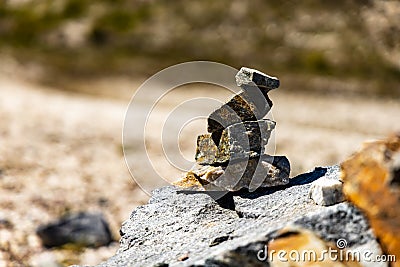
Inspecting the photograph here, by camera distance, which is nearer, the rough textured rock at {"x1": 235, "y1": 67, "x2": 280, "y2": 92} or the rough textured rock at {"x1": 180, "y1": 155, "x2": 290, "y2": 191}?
the rough textured rock at {"x1": 235, "y1": 67, "x2": 280, "y2": 92}

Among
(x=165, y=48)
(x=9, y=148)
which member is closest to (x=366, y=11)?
(x=165, y=48)

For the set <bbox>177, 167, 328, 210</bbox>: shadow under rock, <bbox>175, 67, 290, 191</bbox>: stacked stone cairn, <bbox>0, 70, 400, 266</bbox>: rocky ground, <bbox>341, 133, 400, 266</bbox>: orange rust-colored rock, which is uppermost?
<bbox>0, 70, 400, 266</bbox>: rocky ground

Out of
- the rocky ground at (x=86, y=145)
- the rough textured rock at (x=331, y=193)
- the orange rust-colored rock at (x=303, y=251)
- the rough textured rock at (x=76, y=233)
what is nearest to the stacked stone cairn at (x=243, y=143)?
the rough textured rock at (x=331, y=193)

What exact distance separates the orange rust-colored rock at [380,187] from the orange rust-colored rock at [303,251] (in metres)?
0.45

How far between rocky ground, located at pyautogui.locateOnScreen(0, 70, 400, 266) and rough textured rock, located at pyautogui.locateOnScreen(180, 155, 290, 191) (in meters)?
6.10

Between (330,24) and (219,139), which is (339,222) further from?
(330,24)

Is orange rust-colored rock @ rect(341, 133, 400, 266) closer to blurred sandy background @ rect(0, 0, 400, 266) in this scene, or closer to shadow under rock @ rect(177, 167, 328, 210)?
shadow under rock @ rect(177, 167, 328, 210)

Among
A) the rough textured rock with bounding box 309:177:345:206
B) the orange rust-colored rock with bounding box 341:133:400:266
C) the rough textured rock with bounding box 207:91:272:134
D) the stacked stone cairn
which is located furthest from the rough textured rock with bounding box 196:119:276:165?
the orange rust-colored rock with bounding box 341:133:400:266

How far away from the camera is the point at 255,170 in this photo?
26.3 ft

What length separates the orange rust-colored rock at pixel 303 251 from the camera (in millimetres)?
6055

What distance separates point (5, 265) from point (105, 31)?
47.3 m

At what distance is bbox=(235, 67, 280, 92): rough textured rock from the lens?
7.88 m

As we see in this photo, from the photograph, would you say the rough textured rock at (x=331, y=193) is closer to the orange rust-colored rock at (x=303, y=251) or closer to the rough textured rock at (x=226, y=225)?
the rough textured rock at (x=226, y=225)
